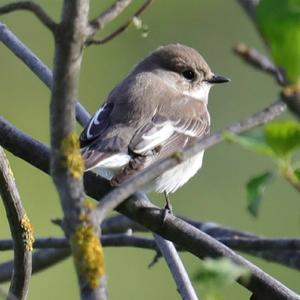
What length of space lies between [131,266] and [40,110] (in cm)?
155

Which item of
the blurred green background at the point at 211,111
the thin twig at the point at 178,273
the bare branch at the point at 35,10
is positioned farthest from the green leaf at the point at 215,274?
the blurred green background at the point at 211,111

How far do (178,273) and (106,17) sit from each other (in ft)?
4.08

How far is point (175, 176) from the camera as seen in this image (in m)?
4.33

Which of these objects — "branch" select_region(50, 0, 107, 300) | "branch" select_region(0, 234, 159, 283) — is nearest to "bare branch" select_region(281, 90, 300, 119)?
"branch" select_region(50, 0, 107, 300)

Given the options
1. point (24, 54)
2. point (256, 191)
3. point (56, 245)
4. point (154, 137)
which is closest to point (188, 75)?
point (154, 137)

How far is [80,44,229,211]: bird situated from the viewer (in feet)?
12.6

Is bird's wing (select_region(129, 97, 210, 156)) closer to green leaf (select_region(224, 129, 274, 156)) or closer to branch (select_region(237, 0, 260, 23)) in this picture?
green leaf (select_region(224, 129, 274, 156))

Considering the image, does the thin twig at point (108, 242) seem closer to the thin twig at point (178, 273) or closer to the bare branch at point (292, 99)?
the thin twig at point (178, 273)

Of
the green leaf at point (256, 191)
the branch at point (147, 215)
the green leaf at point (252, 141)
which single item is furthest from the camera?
the branch at point (147, 215)

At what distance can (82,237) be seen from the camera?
5.54 feet

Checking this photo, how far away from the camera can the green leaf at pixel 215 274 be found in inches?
52.2

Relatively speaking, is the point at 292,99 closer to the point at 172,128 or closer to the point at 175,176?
the point at 175,176

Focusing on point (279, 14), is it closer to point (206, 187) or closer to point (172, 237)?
point (172, 237)

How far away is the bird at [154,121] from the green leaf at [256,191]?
1.54 m
